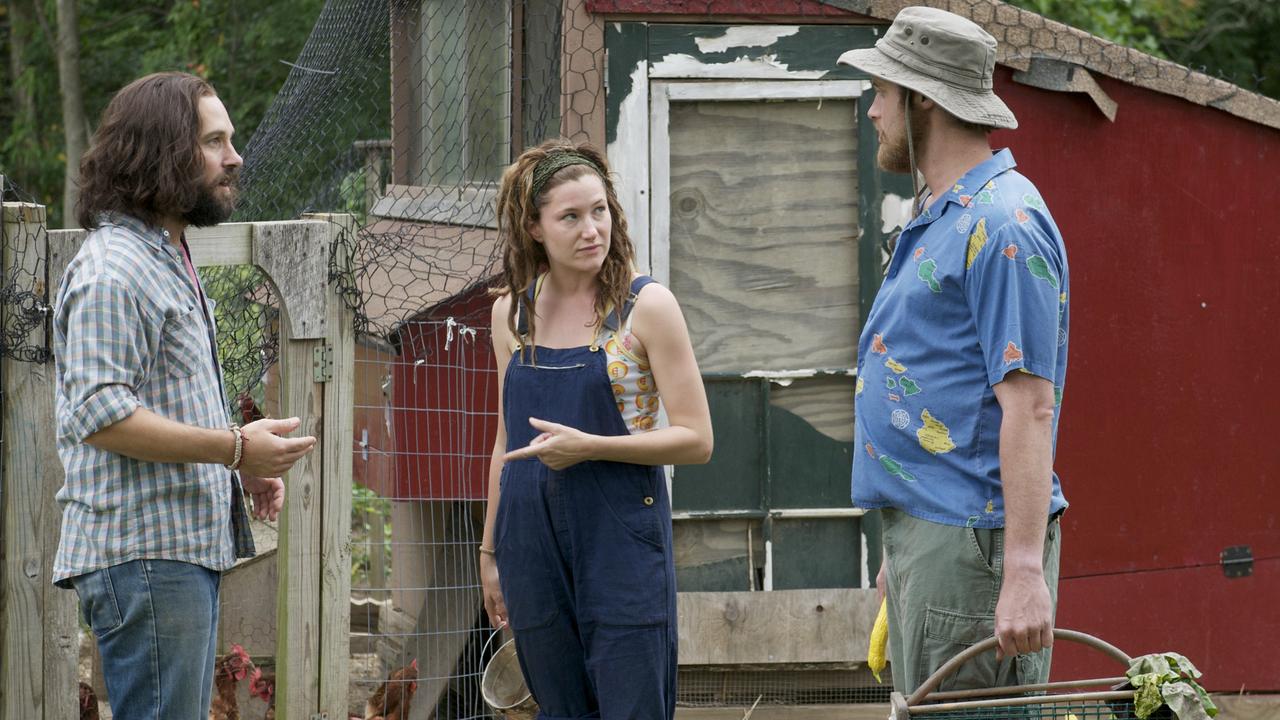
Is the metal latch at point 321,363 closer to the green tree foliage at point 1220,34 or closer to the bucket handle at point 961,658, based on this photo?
the bucket handle at point 961,658

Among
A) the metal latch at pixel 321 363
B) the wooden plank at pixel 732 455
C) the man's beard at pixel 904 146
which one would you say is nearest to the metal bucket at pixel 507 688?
the metal latch at pixel 321 363

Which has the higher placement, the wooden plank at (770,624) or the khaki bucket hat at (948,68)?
the khaki bucket hat at (948,68)

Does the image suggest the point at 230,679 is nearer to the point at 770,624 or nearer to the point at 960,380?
the point at 770,624

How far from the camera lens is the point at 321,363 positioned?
4.21 meters

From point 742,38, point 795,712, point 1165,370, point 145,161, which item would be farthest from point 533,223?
point 1165,370

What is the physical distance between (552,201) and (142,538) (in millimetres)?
1198

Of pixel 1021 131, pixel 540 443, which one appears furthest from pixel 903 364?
pixel 1021 131

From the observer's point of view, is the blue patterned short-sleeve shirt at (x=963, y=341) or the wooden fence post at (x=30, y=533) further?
the wooden fence post at (x=30, y=533)

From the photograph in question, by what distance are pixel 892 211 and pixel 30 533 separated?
10.4ft

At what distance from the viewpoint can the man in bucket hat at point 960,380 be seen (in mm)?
2553

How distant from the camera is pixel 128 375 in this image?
104 inches

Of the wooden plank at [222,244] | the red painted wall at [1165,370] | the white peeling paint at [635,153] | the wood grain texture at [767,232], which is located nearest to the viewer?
the wooden plank at [222,244]

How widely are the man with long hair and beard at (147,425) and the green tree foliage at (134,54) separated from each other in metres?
9.90

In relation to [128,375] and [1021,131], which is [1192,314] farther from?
[128,375]
